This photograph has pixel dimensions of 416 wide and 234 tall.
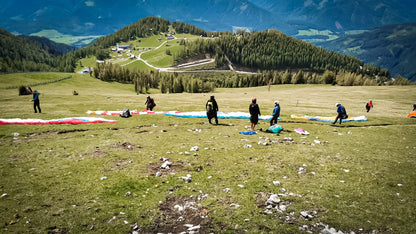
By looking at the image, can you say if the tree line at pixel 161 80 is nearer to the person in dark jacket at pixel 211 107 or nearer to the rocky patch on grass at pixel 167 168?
the person in dark jacket at pixel 211 107

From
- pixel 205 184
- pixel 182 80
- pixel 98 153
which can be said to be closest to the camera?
pixel 205 184

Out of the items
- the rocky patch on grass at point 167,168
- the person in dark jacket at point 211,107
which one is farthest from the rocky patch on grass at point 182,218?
the person in dark jacket at point 211,107

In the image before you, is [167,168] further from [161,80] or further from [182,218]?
[161,80]

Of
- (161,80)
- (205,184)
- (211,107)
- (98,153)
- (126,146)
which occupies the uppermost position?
(161,80)


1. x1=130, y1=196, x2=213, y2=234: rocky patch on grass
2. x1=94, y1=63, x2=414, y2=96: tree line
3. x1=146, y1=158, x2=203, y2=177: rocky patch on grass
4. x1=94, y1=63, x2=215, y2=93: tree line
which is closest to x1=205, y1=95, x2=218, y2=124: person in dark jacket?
x1=146, y1=158, x2=203, y2=177: rocky patch on grass

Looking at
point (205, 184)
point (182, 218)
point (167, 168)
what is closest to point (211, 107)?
point (167, 168)

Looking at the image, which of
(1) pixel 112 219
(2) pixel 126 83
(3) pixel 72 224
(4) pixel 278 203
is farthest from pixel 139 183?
(2) pixel 126 83

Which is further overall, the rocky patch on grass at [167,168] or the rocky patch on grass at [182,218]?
the rocky patch on grass at [167,168]

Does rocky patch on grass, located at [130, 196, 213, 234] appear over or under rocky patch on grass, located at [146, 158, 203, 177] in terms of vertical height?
under

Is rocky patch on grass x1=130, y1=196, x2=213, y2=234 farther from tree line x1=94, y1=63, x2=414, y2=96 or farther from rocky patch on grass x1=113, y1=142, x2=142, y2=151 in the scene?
tree line x1=94, y1=63, x2=414, y2=96

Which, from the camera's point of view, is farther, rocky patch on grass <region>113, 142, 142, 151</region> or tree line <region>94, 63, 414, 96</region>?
tree line <region>94, 63, 414, 96</region>

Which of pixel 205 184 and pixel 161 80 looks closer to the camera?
pixel 205 184

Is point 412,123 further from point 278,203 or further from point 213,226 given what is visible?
point 213,226

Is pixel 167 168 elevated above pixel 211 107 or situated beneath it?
situated beneath
